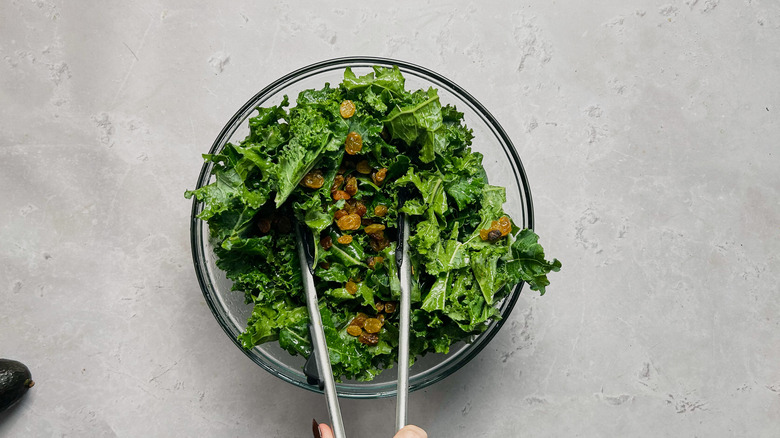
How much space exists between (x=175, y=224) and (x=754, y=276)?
7.96 ft

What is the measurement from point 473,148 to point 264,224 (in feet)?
2.73

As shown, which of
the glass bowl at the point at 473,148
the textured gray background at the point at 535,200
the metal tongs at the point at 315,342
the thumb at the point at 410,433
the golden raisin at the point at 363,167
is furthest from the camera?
the textured gray background at the point at 535,200

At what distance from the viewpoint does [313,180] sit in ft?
6.39

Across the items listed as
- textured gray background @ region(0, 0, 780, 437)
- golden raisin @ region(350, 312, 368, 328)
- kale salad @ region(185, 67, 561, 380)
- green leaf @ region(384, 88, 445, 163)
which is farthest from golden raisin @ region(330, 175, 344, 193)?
textured gray background @ region(0, 0, 780, 437)

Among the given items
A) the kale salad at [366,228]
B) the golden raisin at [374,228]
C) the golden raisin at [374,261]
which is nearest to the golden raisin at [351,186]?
the kale salad at [366,228]

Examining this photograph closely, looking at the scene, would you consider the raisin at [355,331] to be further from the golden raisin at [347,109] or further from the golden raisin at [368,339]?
the golden raisin at [347,109]

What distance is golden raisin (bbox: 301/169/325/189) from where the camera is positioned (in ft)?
6.37

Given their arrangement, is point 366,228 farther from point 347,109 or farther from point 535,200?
point 535,200

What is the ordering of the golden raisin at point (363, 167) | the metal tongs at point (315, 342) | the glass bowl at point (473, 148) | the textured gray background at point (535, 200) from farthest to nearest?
the textured gray background at point (535, 200) → the glass bowl at point (473, 148) → the golden raisin at point (363, 167) → the metal tongs at point (315, 342)

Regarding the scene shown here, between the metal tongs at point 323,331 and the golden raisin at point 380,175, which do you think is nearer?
the metal tongs at point 323,331

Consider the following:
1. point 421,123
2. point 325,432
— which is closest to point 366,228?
point 421,123

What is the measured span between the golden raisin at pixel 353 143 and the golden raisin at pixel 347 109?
0.19 feet

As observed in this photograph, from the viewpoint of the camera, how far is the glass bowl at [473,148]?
2170 millimetres

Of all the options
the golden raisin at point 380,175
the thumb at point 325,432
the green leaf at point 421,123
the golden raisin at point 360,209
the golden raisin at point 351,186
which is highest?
the green leaf at point 421,123
